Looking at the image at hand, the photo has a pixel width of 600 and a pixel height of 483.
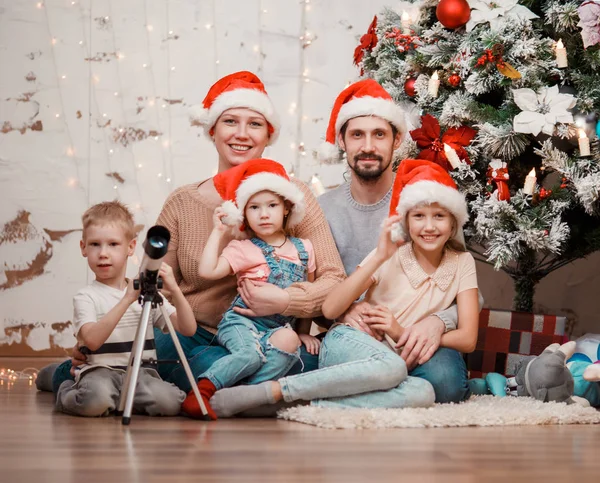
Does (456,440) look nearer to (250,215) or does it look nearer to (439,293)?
(439,293)

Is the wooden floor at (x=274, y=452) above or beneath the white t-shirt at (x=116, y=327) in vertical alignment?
beneath

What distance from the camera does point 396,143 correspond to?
2.88m

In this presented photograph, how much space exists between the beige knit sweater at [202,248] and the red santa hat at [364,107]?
0.95ft

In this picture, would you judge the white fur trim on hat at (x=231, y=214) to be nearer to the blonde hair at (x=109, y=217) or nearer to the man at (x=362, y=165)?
the blonde hair at (x=109, y=217)

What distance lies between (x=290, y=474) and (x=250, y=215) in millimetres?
1180

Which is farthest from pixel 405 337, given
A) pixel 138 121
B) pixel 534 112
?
pixel 138 121

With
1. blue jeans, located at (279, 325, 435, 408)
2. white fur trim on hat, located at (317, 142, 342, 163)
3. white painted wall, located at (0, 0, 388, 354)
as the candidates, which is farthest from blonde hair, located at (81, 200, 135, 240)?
white painted wall, located at (0, 0, 388, 354)

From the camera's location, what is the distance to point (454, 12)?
9.87 feet

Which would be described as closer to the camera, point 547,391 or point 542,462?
point 542,462

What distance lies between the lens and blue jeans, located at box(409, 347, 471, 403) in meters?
2.42

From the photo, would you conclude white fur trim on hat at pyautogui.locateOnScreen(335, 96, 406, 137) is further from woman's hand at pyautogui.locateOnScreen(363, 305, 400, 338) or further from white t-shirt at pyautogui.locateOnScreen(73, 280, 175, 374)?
white t-shirt at pyautogui.locateOnScreen(73, 280, 175, 374)

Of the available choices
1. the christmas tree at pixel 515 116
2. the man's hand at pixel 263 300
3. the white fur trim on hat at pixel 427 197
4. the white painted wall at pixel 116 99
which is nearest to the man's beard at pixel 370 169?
the white fur trim on hat at pixel 427 197

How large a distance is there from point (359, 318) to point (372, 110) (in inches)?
28.2

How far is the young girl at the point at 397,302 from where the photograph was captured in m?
2.24
